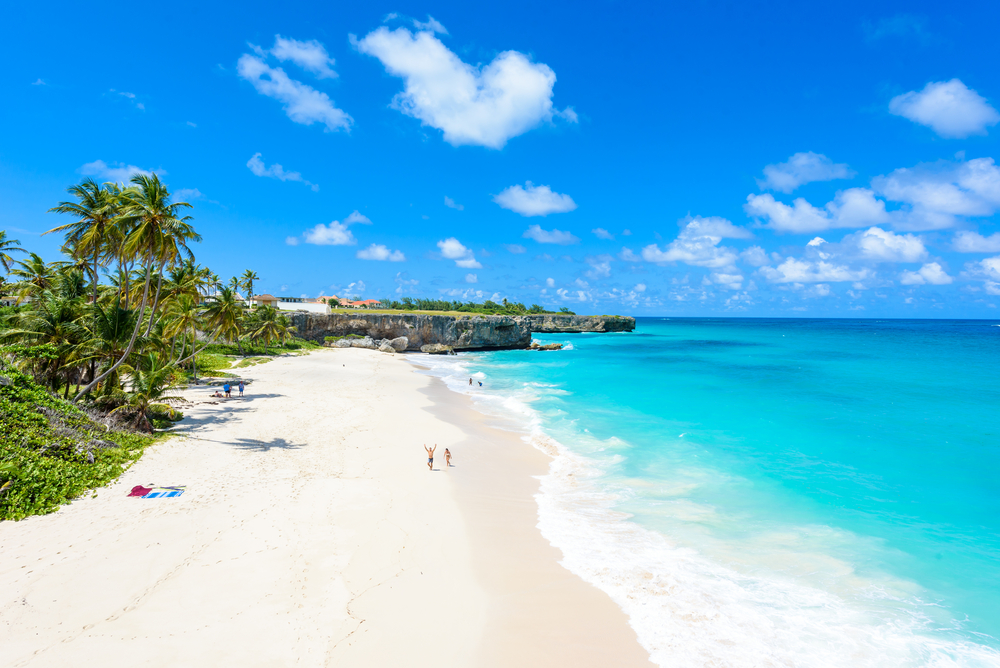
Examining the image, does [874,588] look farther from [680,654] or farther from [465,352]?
[465,352]

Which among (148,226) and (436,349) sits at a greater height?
(148,226)

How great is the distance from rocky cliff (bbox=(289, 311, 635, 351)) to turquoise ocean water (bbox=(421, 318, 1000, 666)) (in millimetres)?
36335

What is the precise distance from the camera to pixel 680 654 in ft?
22.9

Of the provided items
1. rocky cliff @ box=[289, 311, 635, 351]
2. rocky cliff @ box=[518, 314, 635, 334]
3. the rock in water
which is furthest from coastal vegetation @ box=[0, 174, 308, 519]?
rocky cliff @ box=[518, 314, 635, 334]

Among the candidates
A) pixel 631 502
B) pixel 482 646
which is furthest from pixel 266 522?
pixel 631 502

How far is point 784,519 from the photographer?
12445 millimetres

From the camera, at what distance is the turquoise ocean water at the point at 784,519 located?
779 centimetres

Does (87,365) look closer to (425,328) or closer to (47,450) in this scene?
(47,450)

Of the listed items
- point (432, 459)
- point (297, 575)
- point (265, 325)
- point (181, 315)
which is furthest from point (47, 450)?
point (265, 325)

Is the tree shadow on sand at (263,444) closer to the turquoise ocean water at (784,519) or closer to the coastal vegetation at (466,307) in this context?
the turquoise ocean water at (784,519)

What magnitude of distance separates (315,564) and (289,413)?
13.6 meters

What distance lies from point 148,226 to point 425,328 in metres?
47.9

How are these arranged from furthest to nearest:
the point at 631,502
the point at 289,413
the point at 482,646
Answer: the point at 289,413 → the point at 631,502 → the point at 482,646

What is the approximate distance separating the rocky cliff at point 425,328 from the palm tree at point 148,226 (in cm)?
4337
